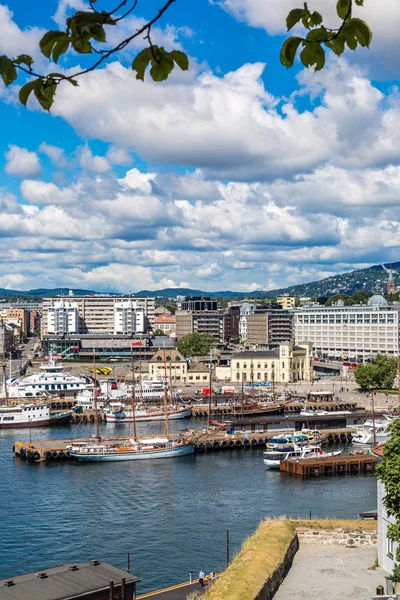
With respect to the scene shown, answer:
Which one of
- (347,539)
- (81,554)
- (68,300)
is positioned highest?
(68,300)

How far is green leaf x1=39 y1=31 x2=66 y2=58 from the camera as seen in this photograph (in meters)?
3.62

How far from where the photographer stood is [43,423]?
2768 inches

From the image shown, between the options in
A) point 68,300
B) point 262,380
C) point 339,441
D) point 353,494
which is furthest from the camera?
point 68,300

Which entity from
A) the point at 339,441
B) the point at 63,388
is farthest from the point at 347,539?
the point at 63,388

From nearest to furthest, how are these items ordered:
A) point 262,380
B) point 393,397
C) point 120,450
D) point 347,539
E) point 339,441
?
1. point 347,539
2. point 120,450
3. point 339,441
4. point 393,397
5. point 262,380

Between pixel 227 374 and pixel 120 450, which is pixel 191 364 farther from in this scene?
pixel 120 450

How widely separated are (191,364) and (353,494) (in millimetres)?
63485

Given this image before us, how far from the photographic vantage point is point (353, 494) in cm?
4028

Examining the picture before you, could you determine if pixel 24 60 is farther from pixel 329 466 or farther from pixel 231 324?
pixel 231 324

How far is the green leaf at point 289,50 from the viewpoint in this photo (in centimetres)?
393

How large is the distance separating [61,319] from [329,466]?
103 meters

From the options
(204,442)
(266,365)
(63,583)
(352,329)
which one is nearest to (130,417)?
(204,442)

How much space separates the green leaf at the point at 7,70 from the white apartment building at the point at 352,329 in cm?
11291

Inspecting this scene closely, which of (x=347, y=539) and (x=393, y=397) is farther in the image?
(x=393, y=397)
